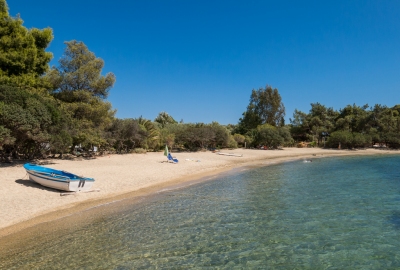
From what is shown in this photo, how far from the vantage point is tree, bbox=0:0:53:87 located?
21.0 m

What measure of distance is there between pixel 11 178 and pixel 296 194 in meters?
15.7

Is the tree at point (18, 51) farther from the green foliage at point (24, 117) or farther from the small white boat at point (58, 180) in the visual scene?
the small white boat at point (58, 180)

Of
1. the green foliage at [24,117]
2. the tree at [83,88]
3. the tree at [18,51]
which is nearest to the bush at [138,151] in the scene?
the tree at [83,88]

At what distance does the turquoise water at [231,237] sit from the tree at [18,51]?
16589 millimetres

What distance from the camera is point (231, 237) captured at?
8.55 m

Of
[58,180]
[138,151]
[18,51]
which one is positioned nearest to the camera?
[58,180]

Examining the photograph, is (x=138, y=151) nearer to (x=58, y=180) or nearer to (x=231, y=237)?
(x=58, y=180)

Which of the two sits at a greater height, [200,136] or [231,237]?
[200,136]

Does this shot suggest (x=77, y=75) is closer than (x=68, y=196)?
No

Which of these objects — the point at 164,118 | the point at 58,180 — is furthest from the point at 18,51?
the point at 164,118

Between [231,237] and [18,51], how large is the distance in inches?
893

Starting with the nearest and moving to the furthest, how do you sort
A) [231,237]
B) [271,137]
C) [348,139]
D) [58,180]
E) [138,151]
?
[231,237] < [58,180] < [138,151] < [271,137] < [348,139]

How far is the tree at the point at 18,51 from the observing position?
2105 centimetres

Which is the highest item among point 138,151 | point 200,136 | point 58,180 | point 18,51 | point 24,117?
point 18,51
